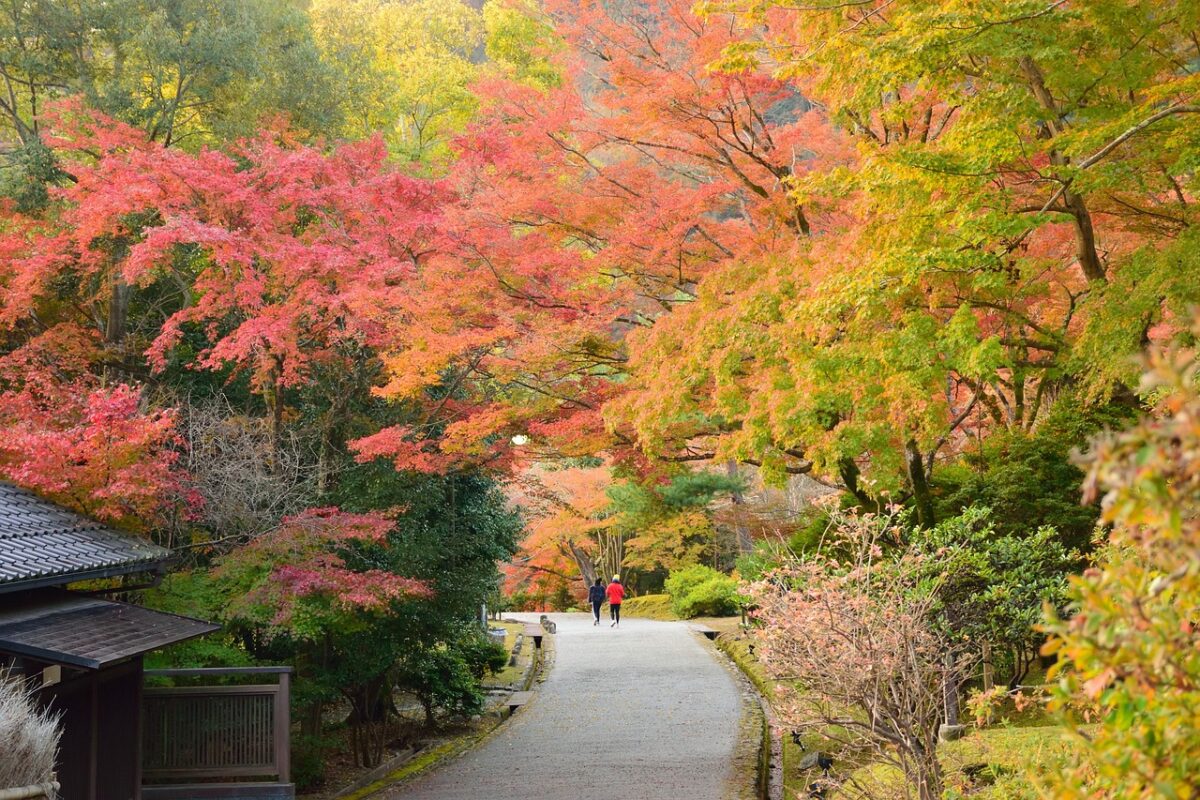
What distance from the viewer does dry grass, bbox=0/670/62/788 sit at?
18.0 feet

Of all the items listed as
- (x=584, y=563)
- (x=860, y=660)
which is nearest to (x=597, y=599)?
(x=584, y=563)

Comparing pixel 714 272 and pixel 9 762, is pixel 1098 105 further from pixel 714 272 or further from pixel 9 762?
pixel 9 762

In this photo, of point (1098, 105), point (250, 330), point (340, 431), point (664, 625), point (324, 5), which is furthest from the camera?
point (664, 625)

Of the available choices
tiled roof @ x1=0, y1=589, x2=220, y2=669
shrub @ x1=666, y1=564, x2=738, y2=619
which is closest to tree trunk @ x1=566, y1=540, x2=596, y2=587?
shrub @ x1=666, y1=564, x2=738, y2=619

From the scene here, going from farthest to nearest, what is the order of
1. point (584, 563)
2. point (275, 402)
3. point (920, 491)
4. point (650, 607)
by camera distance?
point (584, 563) < point (650, 607) < point (275, 402) < point (920, 491)

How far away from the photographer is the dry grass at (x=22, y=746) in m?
5.48

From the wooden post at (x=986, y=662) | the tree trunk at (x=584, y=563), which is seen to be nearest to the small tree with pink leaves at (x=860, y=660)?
the wooden post at (x=986, y=662)

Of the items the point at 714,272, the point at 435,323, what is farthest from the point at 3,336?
the point at 714,272

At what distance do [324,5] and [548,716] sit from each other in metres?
16.7

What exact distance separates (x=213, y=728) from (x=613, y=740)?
5.20 meters

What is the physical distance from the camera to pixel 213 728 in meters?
10.3

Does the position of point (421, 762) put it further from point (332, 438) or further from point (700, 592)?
point (700, 592)

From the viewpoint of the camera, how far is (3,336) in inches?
554

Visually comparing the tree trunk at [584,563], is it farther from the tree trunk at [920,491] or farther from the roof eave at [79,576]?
the roof eave at [79,576]
